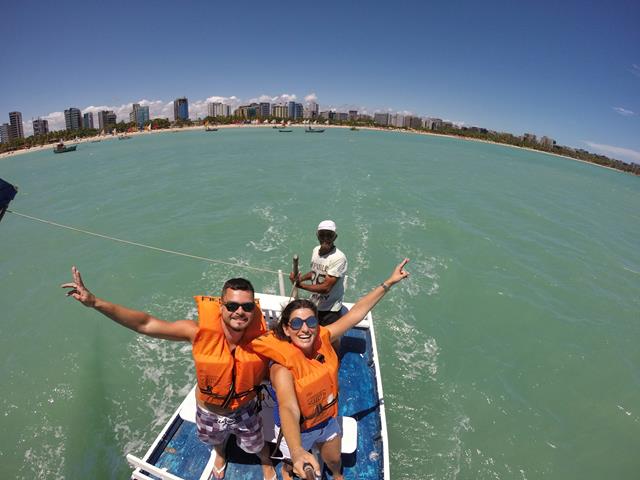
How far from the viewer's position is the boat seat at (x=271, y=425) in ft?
13.7

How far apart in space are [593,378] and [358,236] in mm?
10073

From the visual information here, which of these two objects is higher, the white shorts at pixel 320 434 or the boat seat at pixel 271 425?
the white shorts at pixel 320 434

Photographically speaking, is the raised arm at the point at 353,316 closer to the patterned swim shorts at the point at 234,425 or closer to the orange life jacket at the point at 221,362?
the orange life jacket at the point at 221,362

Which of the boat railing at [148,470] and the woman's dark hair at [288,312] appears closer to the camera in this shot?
the woman's dark hair at [288,312]

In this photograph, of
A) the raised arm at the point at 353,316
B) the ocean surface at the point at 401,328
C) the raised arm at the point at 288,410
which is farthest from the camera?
the ocean surface at the point at 401,328

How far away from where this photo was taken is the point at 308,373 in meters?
2.92

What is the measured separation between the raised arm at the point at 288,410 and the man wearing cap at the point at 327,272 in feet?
7.70

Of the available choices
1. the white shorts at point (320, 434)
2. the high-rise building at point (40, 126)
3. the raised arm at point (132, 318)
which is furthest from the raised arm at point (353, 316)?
the high-rise building at point (40, 126)

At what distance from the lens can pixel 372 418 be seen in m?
4.94

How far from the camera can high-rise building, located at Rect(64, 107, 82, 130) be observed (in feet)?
638

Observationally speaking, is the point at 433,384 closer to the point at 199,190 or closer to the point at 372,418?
the point at 372,418

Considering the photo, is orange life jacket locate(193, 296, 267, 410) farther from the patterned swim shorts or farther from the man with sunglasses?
the patterned swim shorts

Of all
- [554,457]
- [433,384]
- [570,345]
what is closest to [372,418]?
[433,384]

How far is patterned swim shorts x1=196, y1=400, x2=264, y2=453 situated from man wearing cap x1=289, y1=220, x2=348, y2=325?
2.11m
